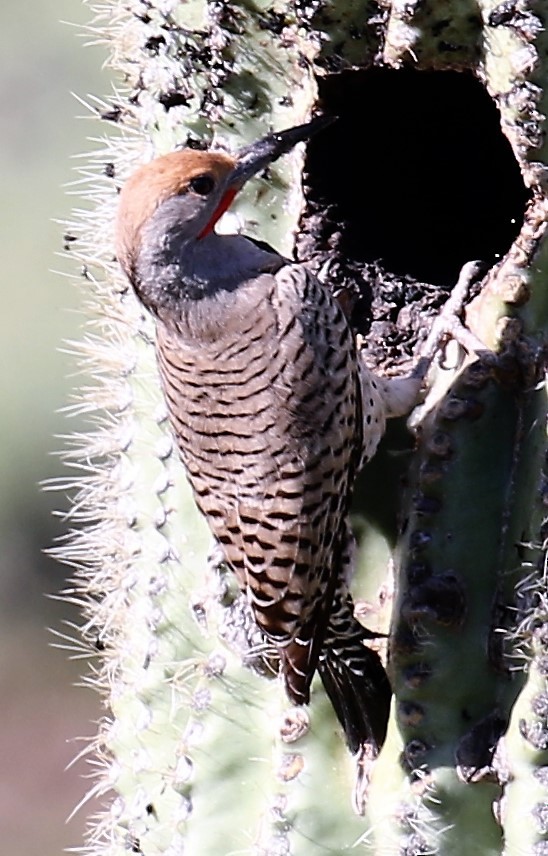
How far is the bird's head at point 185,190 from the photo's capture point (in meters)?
2.11

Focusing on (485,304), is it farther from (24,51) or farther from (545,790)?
(24,51)

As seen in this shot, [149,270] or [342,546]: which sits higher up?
[149,270]

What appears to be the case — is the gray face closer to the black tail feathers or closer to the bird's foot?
the bird's foot

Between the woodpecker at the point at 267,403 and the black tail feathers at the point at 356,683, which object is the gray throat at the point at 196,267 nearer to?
the woodpecker at the point at 267,403

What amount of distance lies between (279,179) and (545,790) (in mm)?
951

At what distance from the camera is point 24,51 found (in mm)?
3664

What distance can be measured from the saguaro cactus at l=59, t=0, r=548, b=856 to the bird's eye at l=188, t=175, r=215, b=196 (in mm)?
142

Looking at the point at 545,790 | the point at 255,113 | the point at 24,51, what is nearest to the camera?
the point at 545,790

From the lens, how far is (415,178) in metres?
2.57

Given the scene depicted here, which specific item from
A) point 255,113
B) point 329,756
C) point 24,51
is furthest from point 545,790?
point 24,51

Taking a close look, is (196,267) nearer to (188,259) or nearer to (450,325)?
(188,259)

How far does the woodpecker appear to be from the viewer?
208 cm

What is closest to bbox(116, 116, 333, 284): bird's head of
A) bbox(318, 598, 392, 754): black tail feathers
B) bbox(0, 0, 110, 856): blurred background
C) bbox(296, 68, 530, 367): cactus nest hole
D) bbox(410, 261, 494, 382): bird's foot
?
bbox(296, 68, 530, 367): cactus nest hole

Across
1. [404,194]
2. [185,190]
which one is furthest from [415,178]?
[185,190]
